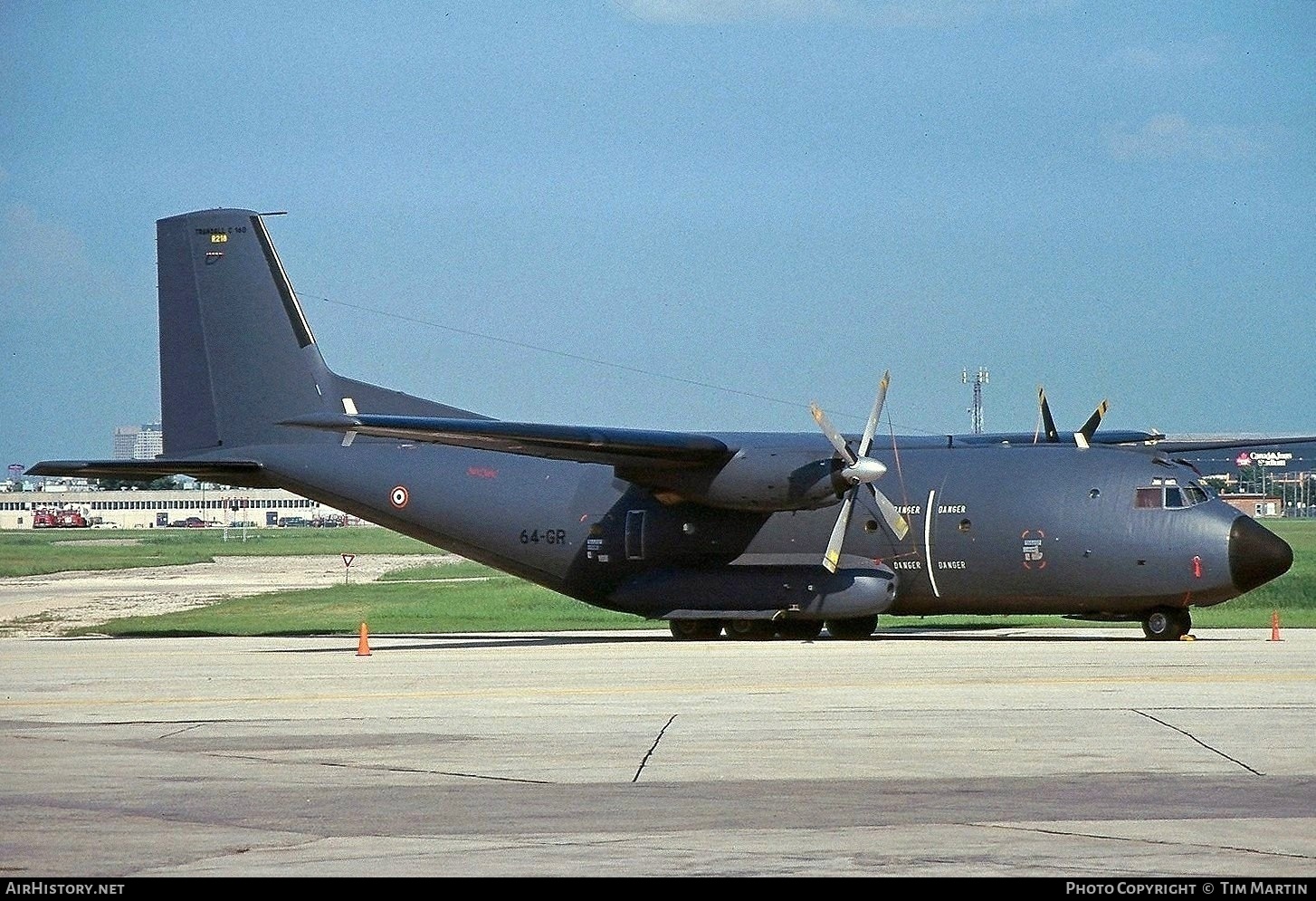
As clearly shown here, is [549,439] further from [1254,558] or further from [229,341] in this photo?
[1254,558]

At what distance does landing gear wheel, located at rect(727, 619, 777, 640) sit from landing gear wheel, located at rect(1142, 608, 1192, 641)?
22.9 ft

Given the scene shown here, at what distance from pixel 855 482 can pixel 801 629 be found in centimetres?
478

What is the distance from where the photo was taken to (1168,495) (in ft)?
95.0

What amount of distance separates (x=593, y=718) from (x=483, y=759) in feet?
10.4

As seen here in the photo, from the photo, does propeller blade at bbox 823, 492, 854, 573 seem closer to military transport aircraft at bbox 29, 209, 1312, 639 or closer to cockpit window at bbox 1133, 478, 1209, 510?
military transport aircraft at bbox 29, 209, 1312, 639

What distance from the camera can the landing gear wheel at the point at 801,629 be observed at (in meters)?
32.0

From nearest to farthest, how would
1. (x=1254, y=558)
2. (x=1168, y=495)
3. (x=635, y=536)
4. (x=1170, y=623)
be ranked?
(x=1254, y=558)
(x=1168, y=495)
(x=1170, y=623)
(x=635, y=536)

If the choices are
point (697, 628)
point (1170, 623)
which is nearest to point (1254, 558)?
point (1170, 623)

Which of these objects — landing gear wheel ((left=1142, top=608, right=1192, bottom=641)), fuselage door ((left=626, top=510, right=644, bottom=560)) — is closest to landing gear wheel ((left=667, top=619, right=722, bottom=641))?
fuselage door ((left=626, top=510, right=644, bottom=560))

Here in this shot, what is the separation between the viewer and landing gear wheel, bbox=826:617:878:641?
106 ft

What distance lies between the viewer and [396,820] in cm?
1104

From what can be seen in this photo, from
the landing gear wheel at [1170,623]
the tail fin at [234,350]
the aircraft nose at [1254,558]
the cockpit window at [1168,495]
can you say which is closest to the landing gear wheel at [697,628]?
the tail fin at [234,350]
